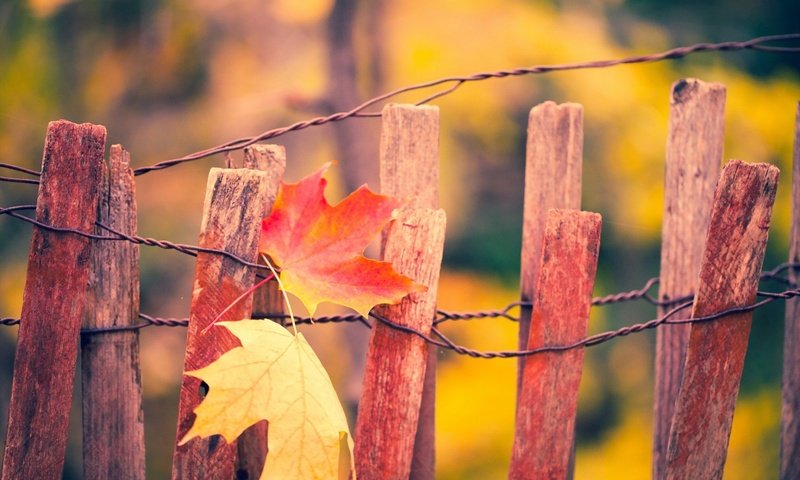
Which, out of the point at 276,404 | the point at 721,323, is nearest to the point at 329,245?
the point at 276,404

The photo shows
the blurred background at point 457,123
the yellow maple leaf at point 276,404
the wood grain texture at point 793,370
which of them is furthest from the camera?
the blurred background at point 457,123

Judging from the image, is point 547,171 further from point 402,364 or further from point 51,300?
point 51,300

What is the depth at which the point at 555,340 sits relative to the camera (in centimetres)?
100

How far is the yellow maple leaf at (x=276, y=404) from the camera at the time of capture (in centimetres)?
81

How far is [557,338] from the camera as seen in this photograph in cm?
100

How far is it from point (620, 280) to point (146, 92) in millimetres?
3497

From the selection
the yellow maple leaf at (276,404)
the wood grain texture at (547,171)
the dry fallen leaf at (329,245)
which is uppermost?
the wood grain texture at (547,171)

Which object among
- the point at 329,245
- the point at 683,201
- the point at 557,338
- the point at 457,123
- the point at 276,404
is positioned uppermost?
the point at 457,123

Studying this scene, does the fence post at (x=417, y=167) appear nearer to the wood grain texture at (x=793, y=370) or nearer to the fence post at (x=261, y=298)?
the fence post at (x=261, y=298)

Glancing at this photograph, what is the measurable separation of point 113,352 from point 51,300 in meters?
0.12

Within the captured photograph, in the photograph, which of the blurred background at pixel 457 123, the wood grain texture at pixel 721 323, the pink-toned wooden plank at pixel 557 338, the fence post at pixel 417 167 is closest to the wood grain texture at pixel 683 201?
the wood grain texture at pixel 721 323

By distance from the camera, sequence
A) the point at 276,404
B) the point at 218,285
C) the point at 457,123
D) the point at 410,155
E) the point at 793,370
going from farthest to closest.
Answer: the point at 457,123
the point at 793,370
the point at 410,155
the point at 218,285
the point at 276,404

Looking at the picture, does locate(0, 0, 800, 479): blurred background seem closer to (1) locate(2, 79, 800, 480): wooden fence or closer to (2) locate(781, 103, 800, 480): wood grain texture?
(1) locate(2, 79, 800, 480): wooden fence

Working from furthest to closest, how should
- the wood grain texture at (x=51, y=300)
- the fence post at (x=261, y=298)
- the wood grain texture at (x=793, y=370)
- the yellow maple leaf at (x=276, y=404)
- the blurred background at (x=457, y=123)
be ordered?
the blurred background at (x=457, y=123) → the wood grain texture at (x=793, y=370) → the fence post at (x=261, y=298) → the wood grain texture at (x=51, y=300) → the yellow maple leaf at (x=276, y=404)
